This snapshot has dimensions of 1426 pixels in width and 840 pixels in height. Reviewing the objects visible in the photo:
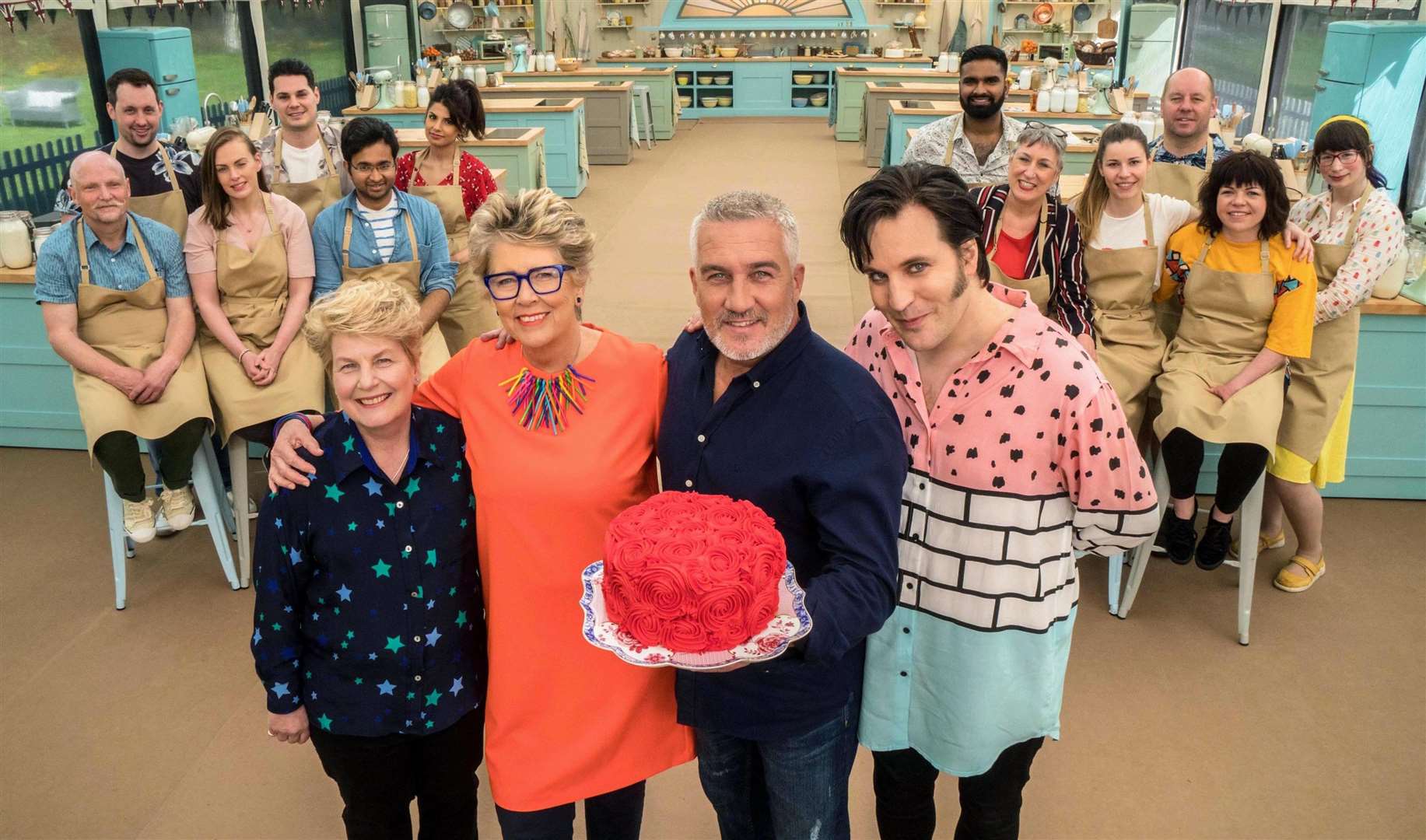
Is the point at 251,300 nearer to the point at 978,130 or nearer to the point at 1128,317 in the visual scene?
the point at 978,130

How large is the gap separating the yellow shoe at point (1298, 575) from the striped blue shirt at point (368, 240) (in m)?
3.22

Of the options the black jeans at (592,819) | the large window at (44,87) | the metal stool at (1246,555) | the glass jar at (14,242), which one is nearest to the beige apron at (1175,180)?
the metal stool at (1246,555)

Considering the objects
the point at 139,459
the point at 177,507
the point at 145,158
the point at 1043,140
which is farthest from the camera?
the point at 145,158

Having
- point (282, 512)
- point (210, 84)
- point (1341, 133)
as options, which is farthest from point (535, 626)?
point (210, 84)

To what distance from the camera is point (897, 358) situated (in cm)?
187

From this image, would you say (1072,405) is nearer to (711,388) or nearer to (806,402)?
(806,402)

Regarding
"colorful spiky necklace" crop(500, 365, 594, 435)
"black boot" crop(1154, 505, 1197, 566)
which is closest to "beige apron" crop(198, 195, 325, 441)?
"colorful spiky necklace" crop(500, 365, 594, 435)

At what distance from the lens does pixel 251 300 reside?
3.71 m

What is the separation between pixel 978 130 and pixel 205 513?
10.8 feet

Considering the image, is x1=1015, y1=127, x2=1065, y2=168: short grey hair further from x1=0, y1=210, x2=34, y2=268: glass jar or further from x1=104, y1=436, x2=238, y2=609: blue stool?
x1=0, y1=210, x2=34, y2=268: glass jar

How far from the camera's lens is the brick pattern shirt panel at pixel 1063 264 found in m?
3.20

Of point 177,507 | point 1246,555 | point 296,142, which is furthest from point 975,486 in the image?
point 296,142

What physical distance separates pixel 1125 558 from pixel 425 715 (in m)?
2.85

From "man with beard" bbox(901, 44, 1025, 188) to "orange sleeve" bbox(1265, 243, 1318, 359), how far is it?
1214 mm
